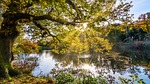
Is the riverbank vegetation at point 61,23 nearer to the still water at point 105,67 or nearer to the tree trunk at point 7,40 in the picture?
the tree trunk at point 7,40

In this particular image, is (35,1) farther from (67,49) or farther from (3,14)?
(67,49)

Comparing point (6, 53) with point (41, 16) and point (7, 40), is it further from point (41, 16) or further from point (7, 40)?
point (41, 16)

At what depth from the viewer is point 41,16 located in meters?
13.4

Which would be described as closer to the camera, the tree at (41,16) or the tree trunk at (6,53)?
the tree at (41,16)

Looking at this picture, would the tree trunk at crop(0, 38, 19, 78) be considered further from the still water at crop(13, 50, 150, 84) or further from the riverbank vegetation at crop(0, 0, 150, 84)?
the still water at crop(13, 50, 150, 84)

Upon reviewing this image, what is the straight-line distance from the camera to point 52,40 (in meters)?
18.1

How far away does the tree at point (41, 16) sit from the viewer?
1103cm

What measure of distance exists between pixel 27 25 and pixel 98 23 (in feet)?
25.2

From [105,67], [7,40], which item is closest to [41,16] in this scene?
[7,40]

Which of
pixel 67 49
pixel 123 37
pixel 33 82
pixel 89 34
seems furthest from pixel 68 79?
pixel 123 37

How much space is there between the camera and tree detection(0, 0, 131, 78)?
36.2ft

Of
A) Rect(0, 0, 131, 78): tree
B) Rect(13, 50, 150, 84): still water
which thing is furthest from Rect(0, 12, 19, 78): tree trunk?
Rect(13, 50, 150, 84): still water

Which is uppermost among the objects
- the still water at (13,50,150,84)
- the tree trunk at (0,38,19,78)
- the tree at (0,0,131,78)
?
the tree at (0,0,131,78)

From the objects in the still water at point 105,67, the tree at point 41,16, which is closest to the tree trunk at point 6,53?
the tree at point 41,16
